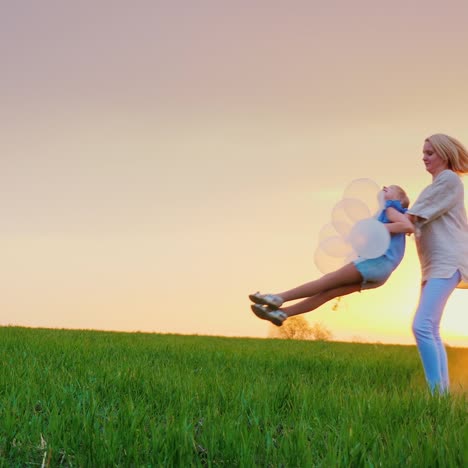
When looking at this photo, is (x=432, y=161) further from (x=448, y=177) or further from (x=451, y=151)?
(x=448, y=177)

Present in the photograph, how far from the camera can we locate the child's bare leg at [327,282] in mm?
6014

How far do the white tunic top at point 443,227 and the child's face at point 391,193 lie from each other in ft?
1.26

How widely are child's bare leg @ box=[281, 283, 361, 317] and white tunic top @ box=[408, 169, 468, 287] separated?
791mm

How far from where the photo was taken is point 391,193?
21.1 feet

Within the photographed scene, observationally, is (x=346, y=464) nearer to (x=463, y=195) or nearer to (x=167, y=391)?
(x=167, y=391)

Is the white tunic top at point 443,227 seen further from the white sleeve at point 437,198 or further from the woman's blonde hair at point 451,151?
the woman's blonde hair at point 451,151

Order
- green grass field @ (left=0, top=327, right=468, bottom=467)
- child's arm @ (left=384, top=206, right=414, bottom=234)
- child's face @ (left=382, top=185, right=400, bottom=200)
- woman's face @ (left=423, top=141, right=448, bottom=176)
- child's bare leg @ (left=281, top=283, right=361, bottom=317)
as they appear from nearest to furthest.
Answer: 1. green grass field @ (left=0, top=327, right=468, bottom=467)
2. child's arm @ (left=384, top=206, right=414, bottom=234)
3. child's bare leg @ (left=281, top=283, right=361, bottom=317)
4. woman's face @ (left=423, top=141, right=448, bottom=176)
5. child's face @ (left=382, top=185, right=400, bottom=200)

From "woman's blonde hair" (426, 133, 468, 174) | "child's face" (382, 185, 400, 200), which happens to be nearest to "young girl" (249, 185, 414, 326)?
"child's face" (382, 185, 400, 200)

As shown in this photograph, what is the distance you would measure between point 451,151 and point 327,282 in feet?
5.87

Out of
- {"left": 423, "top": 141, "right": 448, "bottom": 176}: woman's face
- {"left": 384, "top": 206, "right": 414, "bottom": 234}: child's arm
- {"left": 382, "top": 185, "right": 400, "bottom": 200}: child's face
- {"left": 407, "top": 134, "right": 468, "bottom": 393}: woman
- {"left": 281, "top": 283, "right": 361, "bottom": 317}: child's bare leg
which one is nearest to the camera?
{"left": 384, "top": 206, "right": 414, "bottom": 234}: child's arm

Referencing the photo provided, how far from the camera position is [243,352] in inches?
429

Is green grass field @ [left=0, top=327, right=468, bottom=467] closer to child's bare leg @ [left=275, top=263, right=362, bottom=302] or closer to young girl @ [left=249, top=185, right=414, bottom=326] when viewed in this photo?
young girl @ [left=249, top=185, right=414, bottom=326]

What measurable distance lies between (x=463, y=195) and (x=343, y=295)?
1529 millimetres

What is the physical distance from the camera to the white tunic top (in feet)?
19.8
